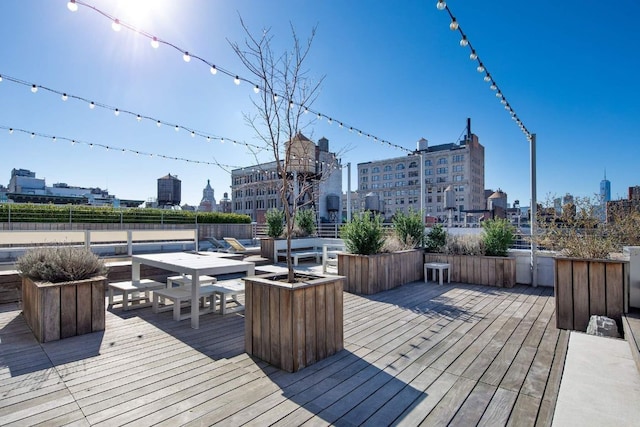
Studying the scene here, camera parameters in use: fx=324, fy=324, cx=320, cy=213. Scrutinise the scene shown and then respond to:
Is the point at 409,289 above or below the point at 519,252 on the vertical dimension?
below

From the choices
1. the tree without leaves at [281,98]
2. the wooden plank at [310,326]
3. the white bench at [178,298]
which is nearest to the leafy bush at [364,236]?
the tree without leaves at [281,98]

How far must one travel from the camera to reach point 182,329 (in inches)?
146

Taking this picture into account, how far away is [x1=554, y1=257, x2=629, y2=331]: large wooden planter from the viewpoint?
3487 millimetres

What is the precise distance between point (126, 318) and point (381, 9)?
6.80m

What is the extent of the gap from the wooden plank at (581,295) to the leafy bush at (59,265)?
549 cm

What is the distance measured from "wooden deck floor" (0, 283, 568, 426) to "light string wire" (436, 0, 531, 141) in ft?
11.6

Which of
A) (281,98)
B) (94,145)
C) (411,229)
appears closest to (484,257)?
(411,229)

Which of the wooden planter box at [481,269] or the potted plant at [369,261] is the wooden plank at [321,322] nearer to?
the potted plant at [369,261]

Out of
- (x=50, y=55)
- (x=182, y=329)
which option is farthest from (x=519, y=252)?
(x=50, y=55)

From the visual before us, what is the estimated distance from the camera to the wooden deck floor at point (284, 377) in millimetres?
1969

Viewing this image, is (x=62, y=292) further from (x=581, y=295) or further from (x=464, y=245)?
(x=464, y=245)

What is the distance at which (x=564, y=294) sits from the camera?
147 inches

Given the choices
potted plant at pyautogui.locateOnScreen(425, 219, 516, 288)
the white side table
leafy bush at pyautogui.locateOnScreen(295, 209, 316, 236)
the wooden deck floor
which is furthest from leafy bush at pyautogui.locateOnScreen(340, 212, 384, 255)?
leafy bush at pyautogui.locateOnScreen(295, 209, 316, 236)

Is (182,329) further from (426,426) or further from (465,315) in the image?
(465,315)
